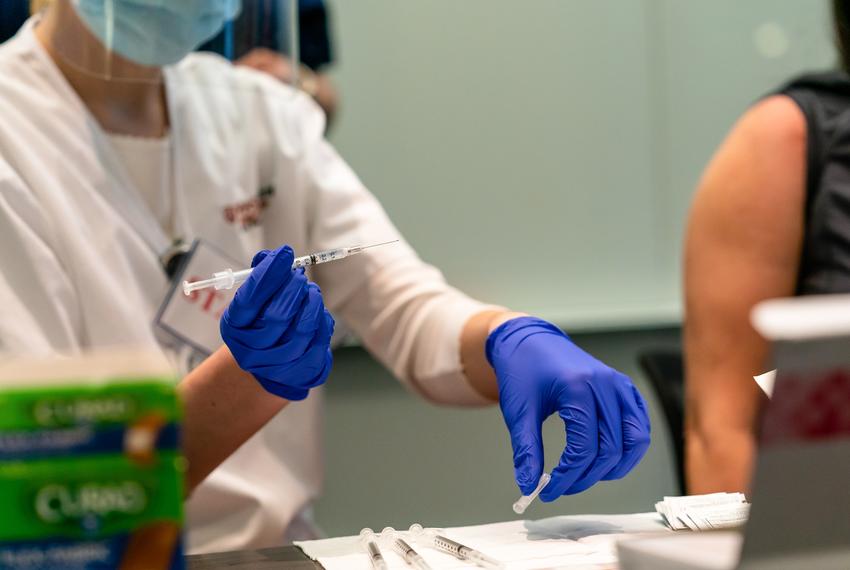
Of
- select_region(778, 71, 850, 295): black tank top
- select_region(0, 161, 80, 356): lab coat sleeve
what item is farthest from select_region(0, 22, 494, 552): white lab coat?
select_region(778, 71, 850, 295): black tank top

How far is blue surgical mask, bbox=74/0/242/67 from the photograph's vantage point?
118 centimetres

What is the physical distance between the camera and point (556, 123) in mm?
2484

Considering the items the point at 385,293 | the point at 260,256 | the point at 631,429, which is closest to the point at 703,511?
the point at 631,429

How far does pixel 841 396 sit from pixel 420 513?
2.01m

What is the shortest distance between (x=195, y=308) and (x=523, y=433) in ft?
1.67

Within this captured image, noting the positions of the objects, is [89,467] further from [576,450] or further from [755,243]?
[755,243]

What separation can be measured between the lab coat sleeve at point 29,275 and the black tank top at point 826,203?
947 millimetres

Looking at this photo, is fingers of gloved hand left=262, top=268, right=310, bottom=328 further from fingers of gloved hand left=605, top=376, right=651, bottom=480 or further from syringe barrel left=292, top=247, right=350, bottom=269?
fingers of gloved hand left=605, top=376, right=651, bottom=480

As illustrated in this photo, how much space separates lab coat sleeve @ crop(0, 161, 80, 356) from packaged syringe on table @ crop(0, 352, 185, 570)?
648 millimetres

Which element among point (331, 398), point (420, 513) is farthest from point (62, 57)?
point (420, 513)

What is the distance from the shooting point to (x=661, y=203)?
2.57 meters

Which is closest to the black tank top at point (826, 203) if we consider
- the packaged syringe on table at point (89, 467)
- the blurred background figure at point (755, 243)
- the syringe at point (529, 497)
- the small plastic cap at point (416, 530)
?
the blurred background figure at point (755, 243)

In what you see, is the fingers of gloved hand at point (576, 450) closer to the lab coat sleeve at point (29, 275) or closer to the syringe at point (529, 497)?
the syringe at point (529, 497)

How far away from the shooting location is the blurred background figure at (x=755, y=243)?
132cm
